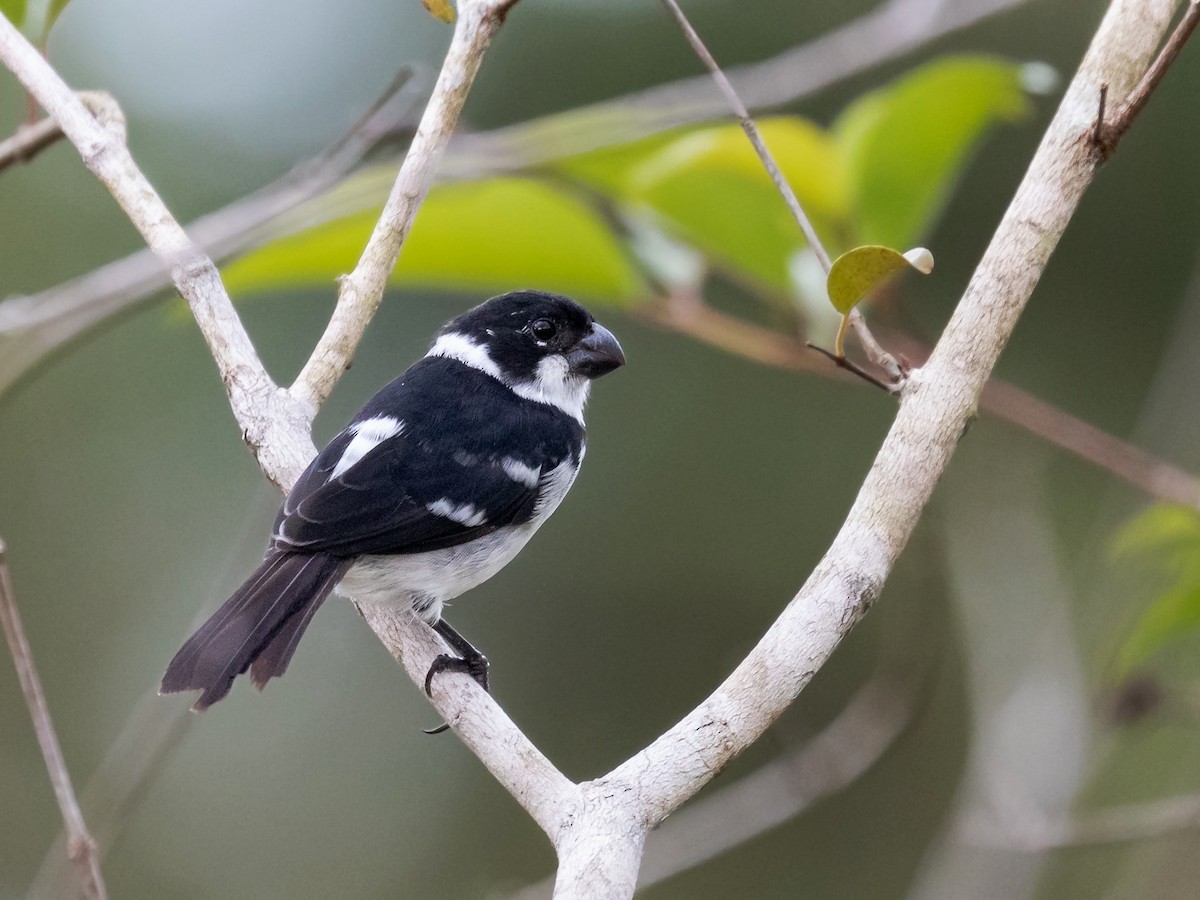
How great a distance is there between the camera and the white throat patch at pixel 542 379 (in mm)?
3543

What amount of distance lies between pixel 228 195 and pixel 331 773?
3.69 meters

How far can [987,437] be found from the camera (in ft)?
14.9

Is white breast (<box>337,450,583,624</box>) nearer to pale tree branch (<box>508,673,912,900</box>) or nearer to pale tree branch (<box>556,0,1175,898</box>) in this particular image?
pale tree branch (<box>508,673,912,900</box>)

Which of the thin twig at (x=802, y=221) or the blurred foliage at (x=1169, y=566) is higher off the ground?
the thin twig at (x=802, y=221)

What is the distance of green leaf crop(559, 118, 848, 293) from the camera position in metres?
2.53

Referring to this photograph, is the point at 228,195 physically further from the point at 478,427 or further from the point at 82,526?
the point at 478,427

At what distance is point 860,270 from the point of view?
196 cm

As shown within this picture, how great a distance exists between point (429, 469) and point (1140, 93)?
5.73 feet

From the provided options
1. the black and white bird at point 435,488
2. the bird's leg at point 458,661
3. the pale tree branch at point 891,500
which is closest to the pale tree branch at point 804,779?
the bird's leg at point 458,661

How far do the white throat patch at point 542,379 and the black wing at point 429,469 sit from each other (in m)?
0.08

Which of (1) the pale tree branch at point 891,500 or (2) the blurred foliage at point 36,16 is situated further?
(2) the blurred foliage at point 36,16

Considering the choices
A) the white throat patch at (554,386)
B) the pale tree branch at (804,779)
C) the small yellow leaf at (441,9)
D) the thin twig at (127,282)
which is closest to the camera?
the thin twig at (127,282)

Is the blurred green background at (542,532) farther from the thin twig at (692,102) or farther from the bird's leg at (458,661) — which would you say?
the thin twig at (692,102)

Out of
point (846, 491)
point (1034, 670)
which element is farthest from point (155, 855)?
point (1034, 670)
